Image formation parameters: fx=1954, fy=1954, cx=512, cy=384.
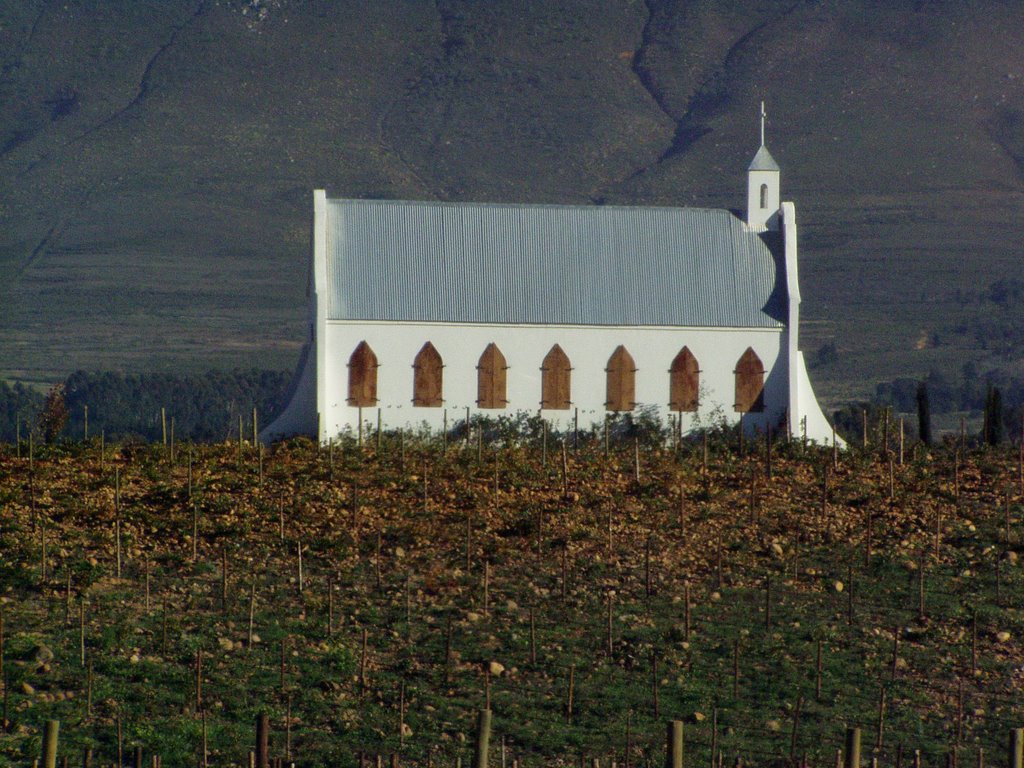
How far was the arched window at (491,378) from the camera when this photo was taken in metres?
40.1

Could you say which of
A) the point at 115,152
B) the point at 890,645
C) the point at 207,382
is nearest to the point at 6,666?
the point at 890,645

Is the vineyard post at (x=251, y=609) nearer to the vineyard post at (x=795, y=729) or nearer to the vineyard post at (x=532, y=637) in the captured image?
the vineyard post at (x=532, y=637)

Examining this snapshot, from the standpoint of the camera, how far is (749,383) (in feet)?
133

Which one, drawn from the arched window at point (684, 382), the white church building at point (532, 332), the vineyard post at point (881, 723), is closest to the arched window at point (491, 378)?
the white church building at point (532, 332)

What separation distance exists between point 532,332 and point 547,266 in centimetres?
198

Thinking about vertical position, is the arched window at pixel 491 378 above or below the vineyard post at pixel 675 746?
above

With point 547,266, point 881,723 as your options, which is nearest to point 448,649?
point 881,723

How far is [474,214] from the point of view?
140 ft

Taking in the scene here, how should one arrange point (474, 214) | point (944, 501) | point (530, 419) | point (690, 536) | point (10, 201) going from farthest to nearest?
point (10, 201) → point (474, 214) → point (530, 419) → point (944, 501) → point (690, 536)

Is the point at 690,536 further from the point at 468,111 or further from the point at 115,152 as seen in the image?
the point at 468,111

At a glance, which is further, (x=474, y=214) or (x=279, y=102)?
(x=279, y=102)

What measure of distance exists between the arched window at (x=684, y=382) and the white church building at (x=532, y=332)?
1.1 inches

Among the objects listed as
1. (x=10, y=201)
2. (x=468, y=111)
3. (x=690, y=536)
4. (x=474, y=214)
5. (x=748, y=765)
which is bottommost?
(x=748, y=765)

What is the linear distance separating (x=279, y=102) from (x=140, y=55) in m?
17.2
